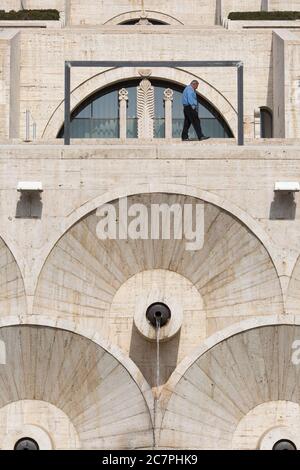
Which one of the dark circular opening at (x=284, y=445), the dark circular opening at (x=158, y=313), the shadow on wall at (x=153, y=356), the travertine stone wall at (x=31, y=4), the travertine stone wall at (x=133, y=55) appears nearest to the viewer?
the dark circular opening at (x=284, y=445)

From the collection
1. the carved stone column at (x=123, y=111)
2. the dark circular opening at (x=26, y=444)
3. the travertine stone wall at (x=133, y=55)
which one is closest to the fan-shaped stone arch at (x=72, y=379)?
the dark circular opening at (x=26, y=444)

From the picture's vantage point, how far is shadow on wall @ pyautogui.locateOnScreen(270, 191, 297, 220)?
3294 cm

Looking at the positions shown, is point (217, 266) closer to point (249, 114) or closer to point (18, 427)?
point (18, 427)

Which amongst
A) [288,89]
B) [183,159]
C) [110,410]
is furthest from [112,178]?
[288,89]

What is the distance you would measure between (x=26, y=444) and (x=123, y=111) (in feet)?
37.4

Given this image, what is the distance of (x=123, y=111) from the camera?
40.3m

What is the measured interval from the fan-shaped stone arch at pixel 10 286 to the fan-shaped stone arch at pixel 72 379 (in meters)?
0.70

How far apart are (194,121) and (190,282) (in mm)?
3563

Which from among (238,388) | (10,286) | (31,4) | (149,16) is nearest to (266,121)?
(149,16)

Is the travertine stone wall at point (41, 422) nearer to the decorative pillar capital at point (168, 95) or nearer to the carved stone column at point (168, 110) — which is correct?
the carved stone column at point (168, 110)

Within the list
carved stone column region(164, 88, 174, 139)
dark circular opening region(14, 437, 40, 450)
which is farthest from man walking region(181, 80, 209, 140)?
dark circular opening region(14, 437, 40, 450)

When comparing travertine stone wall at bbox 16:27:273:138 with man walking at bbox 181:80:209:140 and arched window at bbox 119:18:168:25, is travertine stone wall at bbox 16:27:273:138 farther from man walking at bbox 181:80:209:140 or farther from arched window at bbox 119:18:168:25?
man walking at bbox 181:80:209:140

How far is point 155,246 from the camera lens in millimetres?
32969

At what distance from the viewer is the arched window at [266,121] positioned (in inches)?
1626
